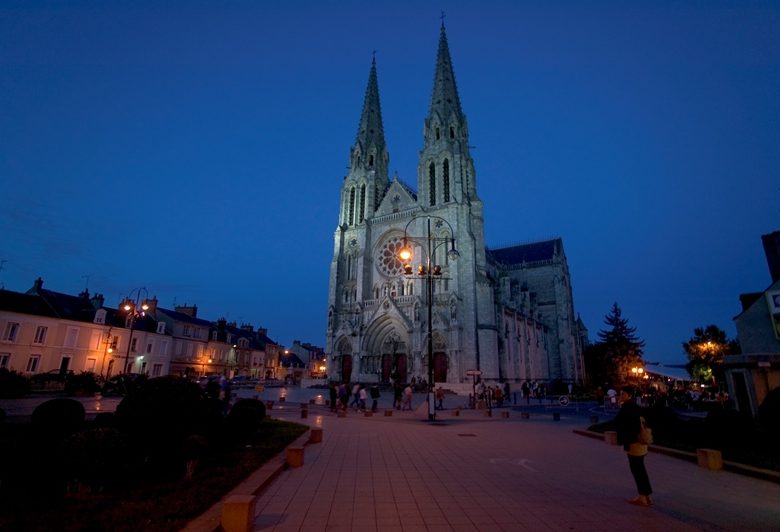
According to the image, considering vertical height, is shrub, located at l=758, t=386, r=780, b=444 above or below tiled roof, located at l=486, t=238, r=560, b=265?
below

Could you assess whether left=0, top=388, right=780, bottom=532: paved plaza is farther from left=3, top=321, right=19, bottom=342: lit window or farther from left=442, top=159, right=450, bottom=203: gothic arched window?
left=3, top=321, right=19, bottom=342: lit window

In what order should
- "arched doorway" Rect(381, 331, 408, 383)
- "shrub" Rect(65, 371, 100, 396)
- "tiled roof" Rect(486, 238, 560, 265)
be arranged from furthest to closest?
"tiled roof" Rect(486, 238, 560, 265), "arched doorway" Rect(381, 331, 408, 383), "shrub" Rect(65, 371, 100, 396)

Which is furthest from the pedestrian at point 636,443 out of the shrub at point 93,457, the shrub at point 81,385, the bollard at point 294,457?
the shrub at point 81,385

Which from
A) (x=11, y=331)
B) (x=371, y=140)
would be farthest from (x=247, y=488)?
(x=371, y=140)

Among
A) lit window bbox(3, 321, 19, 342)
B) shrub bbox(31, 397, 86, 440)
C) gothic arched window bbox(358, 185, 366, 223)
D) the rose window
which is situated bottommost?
shrub bbox(31, 397, 86, 440)

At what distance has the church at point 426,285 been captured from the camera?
3928 cm

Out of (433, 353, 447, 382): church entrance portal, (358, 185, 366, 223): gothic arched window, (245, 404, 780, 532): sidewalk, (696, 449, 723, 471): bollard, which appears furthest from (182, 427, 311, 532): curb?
(358, 185, 366, 223): gothic arched window

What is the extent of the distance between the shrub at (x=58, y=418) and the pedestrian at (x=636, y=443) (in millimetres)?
9516

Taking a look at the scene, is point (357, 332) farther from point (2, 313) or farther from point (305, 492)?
point (305, 492)

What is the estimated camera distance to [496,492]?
22.4 feet

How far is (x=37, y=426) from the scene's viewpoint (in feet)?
23.6

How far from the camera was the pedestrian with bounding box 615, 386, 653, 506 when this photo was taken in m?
6.24

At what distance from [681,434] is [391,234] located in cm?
3741

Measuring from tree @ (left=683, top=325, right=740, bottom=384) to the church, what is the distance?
16.7 meters
